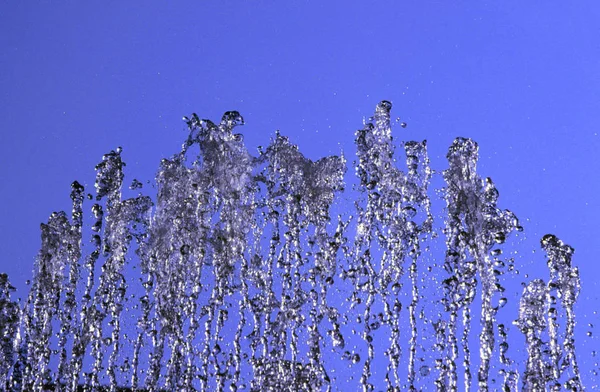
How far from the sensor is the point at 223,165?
10062 mm

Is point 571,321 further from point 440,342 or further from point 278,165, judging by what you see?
point 278,165

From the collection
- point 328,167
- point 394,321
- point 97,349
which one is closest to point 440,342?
point 394,321

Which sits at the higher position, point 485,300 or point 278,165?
point 278,165

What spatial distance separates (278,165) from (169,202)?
4.46ft

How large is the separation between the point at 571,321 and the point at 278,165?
373cm

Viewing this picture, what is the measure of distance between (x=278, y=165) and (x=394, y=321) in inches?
89.6

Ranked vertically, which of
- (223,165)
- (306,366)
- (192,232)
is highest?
(223,165)

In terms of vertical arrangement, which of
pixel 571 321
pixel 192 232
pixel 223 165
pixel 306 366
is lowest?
pixel 306 366

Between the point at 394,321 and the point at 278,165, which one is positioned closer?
the point at 394,321

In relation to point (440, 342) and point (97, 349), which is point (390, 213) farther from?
point (97, 349)

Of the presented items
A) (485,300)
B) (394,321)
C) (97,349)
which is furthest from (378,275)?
(97,349)

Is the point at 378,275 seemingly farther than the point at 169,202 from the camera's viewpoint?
No

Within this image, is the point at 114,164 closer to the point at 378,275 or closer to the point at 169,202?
the point at 169,202

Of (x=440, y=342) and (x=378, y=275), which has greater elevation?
(x=378, y=275)
